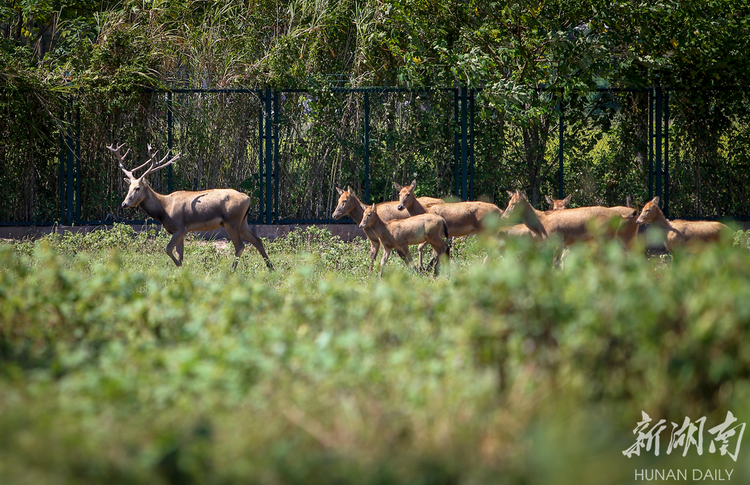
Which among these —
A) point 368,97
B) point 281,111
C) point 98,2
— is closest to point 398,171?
point 368,97

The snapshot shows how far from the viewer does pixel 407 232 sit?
34.5ft

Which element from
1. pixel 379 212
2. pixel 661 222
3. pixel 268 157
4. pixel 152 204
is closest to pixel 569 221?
pixel 661 222

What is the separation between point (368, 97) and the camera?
14898 millimetres

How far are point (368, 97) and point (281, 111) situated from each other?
1618mm

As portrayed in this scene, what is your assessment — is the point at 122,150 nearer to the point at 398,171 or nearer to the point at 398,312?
the point at 398,171

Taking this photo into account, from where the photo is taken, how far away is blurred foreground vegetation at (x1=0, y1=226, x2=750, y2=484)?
334cm

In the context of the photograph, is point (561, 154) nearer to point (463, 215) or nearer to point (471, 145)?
point (471, 145)

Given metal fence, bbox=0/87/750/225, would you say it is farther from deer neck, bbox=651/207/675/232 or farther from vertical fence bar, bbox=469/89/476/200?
deer neck, bbox=651/207/675/232

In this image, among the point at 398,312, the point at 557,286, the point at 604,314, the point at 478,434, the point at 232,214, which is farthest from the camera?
the point at 232,214

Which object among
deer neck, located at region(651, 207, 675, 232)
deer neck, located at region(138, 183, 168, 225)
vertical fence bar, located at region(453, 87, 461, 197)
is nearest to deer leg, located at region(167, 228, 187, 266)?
deer neck, located at region(138, 183, 168, 225)

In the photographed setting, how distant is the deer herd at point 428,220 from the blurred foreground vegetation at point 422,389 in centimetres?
491

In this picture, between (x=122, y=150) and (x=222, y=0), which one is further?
(x=222, y=0)

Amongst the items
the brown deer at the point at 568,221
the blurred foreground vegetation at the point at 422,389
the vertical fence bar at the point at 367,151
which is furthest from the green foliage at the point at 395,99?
the blurred foreground vegetation at the point at 422,389

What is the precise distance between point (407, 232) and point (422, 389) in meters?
6.57
